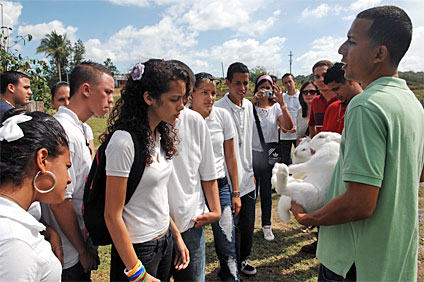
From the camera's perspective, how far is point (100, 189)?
1.53m

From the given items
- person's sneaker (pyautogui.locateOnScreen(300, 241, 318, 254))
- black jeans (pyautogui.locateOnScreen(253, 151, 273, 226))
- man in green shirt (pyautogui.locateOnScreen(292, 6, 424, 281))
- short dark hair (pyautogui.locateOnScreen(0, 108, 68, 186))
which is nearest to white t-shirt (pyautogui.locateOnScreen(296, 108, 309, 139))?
black jeans (pyautogui.locateOnScreen(253, 151, 273, 226))

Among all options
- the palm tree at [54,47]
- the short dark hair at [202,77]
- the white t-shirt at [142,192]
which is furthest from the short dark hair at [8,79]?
the palm tree at [54,47]

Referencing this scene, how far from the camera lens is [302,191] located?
5.04 feet

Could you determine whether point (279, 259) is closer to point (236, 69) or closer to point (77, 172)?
point (236, 69)

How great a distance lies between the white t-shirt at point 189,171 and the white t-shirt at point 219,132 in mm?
422

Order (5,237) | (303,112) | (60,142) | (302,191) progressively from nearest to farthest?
(5,237) → (60,142) → (302,191) → (303,112)

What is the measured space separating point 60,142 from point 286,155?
4352 mm

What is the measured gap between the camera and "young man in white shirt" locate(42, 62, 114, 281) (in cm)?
170

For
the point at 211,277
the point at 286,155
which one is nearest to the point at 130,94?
the point at 211,277

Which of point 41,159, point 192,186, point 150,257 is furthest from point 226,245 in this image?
point 41,159

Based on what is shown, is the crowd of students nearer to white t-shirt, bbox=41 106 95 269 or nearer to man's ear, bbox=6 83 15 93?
white t-shirt, bbox=41 106 95 269

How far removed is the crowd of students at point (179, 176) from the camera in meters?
1.12

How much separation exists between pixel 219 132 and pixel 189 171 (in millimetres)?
748

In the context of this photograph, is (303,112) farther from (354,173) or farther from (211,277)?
(354,173)
